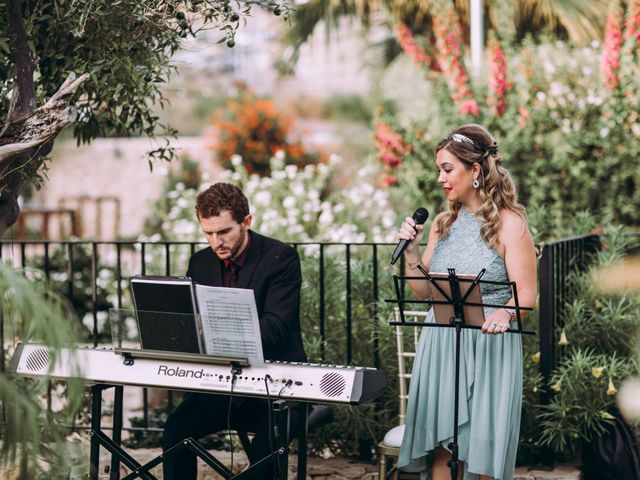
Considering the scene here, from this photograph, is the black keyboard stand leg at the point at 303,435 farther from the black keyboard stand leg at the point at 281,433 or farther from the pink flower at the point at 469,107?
the pink flower at the point at 469,107

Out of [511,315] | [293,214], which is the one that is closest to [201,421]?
[511,315]

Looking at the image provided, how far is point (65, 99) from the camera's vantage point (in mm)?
3570

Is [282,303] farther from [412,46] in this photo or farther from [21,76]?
[412,46]

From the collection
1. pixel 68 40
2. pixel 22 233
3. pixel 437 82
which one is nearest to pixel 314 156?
pixel 22 233

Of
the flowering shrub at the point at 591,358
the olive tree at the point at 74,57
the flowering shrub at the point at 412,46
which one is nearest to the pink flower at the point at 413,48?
the flowering shrub at the point at 412,46

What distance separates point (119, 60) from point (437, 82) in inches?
217

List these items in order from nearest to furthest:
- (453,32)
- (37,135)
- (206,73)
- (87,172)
Answer: 1. (37,135)
2. (453,32)
3. (87,172)
4. (206,73)

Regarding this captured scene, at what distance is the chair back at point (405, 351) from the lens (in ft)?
14.5

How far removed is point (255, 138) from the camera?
1469 centimetres

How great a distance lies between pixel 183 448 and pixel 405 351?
4.77 ft

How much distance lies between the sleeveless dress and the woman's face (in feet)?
0.37

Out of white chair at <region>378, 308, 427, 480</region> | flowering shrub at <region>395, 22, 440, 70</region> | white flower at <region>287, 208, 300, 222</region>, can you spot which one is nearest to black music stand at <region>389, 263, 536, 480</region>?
white chair at <region>378, 308, 427, 480</region>

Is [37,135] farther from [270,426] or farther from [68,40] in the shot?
[270,426]

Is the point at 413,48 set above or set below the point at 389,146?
above
